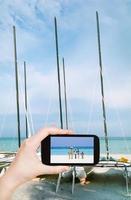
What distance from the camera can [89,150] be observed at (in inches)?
72.8

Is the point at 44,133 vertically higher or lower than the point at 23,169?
higher

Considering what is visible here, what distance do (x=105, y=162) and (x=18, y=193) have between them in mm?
3954

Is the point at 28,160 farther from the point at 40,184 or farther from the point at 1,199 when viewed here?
the point at 40,184

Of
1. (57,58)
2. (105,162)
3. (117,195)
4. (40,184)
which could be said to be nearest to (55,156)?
(105,162)

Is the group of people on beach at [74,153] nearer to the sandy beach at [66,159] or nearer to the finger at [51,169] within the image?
the sandy beach at [66,159]

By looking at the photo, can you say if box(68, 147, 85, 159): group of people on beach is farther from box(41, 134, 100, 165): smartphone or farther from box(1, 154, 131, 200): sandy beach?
box(1, 154, 131, 200): sandy beach

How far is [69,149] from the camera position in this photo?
187cm

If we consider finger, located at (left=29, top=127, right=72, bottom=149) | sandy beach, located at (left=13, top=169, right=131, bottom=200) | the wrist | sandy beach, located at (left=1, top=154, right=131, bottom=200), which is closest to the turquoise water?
finger, located at (left=29, top=127, right=72, bottom=149)

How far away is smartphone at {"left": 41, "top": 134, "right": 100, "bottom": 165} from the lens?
181 centimetres

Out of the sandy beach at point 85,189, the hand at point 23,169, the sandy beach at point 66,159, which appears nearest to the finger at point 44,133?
the hand at point 23,169

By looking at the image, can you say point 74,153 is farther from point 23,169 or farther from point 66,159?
point 23,169

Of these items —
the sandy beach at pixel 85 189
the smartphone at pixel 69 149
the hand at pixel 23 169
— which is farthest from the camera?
the sandy beach at pixel 85 189

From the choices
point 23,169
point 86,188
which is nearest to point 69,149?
point 23,169

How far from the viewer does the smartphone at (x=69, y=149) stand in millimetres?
1812
